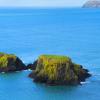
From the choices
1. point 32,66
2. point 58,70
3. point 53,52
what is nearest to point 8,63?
point 32,66

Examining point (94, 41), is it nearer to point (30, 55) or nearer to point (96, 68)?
point (30, 55)

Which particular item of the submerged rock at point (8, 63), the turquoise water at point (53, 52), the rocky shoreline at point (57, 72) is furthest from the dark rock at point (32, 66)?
the rocky shoreline at point (57, 72)

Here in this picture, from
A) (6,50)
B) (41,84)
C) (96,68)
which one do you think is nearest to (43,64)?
(41,84)

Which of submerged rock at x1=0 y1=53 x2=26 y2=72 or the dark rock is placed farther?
the dark rock

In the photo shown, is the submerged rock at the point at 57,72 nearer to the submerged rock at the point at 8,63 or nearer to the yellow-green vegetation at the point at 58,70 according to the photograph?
the yellow-green vegetation at the point at 58,70

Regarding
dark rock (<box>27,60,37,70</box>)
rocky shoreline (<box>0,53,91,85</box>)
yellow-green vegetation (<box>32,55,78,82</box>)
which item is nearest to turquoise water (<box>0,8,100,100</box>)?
rocky shoreline (<box>0,53,91,85</box>)

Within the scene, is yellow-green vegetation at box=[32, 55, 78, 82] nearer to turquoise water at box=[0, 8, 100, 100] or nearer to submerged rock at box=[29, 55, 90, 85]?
submerged rock at box=[29, 55, 90, 85]

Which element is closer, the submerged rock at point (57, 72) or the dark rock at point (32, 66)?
the submerged rock at point (57, 72)

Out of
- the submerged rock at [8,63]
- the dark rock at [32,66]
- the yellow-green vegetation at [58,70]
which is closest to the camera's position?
the yellow-green vegetation at [58,70]
